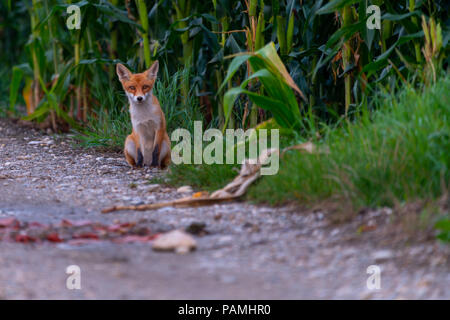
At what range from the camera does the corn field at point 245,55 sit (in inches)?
212

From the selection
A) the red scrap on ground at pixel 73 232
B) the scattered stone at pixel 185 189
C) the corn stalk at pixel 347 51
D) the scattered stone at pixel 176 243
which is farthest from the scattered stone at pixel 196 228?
the corn stalk at pixel 347 51

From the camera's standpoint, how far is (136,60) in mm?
8484

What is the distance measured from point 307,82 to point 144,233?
328 cm

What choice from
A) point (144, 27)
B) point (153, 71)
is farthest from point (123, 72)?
point (144, 27)

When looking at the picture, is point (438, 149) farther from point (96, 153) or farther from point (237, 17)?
point (96, 153)

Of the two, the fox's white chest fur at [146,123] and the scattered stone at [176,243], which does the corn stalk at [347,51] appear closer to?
the fox's white chest fur at [146,123]

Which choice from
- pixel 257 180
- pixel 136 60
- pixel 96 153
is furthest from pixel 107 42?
pixel 257 180

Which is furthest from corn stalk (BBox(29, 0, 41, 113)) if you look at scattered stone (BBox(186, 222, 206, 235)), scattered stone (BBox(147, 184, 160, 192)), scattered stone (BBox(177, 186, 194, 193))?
scattered stone (BBox(186, 222, 206, 235))

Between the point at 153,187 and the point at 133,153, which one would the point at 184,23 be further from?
the point at 153,187

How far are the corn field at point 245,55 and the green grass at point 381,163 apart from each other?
42 centimetres

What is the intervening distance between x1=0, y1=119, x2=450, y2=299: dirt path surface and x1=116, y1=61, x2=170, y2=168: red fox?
1642 millimetres

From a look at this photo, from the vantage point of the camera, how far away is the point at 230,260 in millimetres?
3551

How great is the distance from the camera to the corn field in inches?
212

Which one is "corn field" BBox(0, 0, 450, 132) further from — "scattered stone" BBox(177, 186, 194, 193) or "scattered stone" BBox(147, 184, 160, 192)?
"scattered stone" BBox(147, 184, 160, 192)
